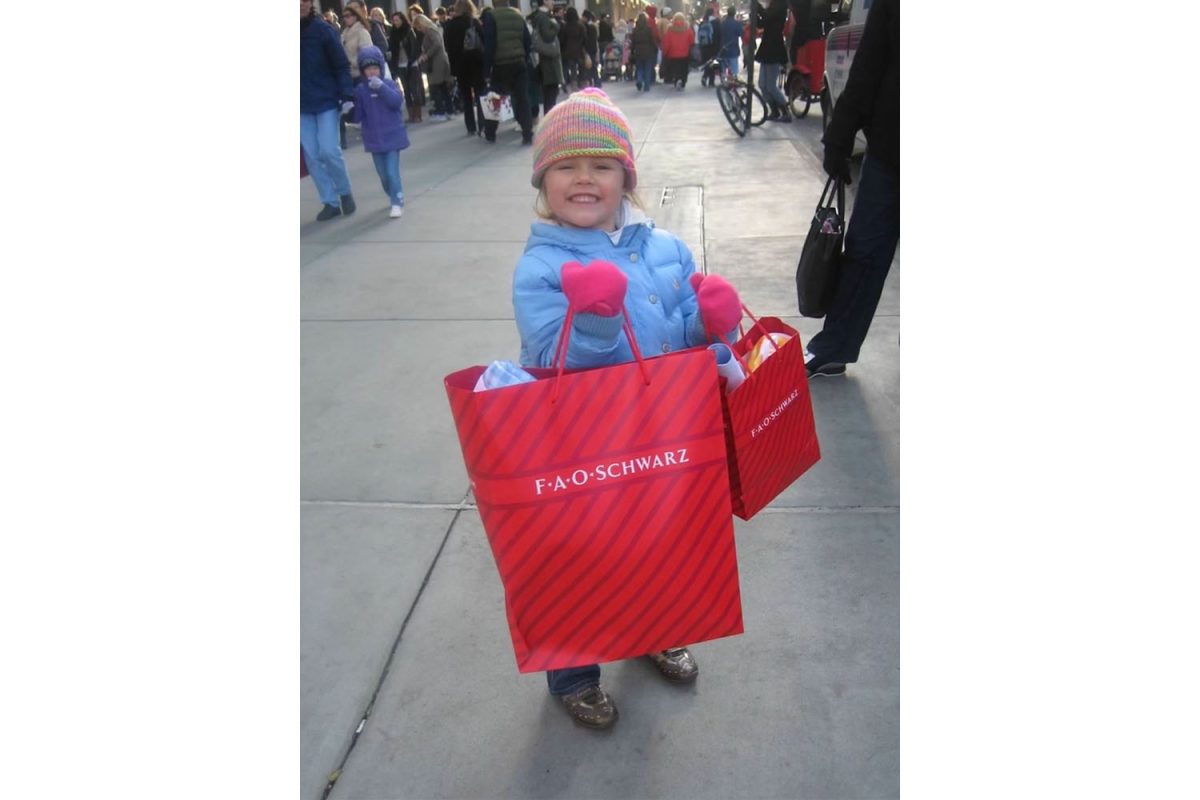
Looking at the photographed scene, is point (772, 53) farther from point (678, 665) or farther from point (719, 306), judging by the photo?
point (678, 665)

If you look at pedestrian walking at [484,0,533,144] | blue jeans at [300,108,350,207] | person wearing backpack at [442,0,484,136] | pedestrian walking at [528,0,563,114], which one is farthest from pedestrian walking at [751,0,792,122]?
blue jeans at [300,108,350,207]

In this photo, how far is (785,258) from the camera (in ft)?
18.1

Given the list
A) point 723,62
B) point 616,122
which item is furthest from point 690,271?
point 723,62

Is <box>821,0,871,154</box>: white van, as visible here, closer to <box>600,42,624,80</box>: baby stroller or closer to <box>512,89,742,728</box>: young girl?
<box>512,89,742,728</box>: young girl

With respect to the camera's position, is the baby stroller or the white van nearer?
the white van

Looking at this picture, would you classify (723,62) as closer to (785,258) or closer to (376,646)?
(785,258)

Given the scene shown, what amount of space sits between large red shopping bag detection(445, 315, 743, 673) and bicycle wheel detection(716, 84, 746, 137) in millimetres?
9860

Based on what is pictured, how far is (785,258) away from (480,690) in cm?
405

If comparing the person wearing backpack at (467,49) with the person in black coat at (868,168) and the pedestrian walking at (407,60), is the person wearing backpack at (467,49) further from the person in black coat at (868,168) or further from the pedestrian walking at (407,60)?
the person in black coat at (868,168)

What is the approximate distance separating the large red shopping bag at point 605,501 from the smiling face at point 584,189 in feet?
1.27

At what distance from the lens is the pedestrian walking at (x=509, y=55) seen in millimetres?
10188

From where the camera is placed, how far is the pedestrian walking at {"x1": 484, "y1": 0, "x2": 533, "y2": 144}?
10.2 metres

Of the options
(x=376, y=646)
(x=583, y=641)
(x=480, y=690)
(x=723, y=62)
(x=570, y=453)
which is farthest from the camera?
(x=723, y=62)

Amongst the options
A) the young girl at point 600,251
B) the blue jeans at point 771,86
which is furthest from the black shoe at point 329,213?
the blue jeans at point 771,86
